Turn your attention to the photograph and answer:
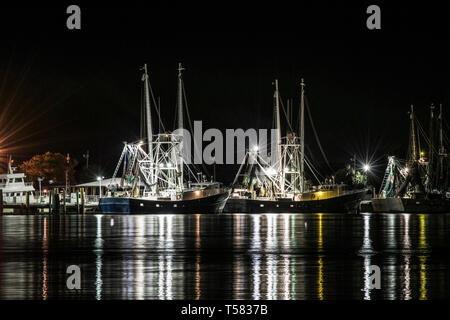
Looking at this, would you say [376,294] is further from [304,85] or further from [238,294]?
[304,85]

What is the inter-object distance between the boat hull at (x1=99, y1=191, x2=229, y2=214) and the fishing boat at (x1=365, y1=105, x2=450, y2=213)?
37.1m

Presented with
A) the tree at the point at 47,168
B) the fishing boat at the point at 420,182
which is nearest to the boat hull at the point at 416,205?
the fishing boat at the point at 420,182

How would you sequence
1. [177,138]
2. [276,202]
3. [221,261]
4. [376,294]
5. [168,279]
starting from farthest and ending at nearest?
[276,202] < [177,138] < [221,261] < [168,279] < [376,294]

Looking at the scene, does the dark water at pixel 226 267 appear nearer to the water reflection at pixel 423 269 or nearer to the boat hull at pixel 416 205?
the water reflection at pixel 423 269

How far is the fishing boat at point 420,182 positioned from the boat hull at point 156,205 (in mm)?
37052

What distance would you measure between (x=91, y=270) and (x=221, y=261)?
6109 millimetres

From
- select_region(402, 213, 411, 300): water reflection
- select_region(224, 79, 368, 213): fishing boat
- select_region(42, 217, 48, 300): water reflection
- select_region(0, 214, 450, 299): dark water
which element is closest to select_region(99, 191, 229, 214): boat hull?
select_region(224, 79, 368, 213): fishing boat

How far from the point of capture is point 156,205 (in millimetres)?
114000

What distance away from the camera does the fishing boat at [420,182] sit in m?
130

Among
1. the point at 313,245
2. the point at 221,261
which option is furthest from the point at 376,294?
the point at 313,245

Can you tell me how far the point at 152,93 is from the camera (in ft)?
390

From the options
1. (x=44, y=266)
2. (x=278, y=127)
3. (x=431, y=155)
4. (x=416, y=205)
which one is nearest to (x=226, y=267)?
(x=44, y=266)

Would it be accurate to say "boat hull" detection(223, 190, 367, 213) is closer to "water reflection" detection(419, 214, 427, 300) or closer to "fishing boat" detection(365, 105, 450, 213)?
"fishing boat" detection(365, 105, 450, 213)

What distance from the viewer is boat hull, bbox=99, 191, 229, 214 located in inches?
4481
